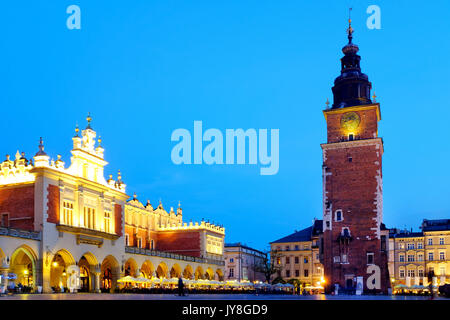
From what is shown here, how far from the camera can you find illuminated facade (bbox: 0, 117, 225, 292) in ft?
145

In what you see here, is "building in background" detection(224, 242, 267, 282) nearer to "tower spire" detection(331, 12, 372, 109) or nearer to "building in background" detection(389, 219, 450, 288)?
"building in background" detection(389, 219, 450, 288)

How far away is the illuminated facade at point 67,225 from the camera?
4406 centimetres

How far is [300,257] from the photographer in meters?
100

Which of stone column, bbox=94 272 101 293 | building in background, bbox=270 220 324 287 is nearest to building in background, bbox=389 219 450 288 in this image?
building in background, bbox=270 220 324 287

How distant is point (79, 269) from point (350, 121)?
33.5 m

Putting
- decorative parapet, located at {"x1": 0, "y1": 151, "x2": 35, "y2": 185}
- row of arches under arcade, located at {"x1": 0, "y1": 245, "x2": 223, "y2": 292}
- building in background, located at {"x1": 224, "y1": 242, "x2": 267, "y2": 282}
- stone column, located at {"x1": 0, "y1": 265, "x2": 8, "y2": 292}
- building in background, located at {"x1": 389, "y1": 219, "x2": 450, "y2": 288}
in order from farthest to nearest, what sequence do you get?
building in background, located at {"x1": 224, "y1": 242, "x2": 267, "y2": 282} → building in background, located at {"x1": 389, "y1": 219, "x2": 450, "y2": 288} → decorative parapet, located at {"x1": 0, "y1": 151, "x2": 35, "y2": 185} → row of arches under arcade, located at {"x1": 0, "y1": 245, "x2": 223, "y2": 292} → stone column, located at {"x1": 0, "y1": 265, "x2": 8, "y2": 292}

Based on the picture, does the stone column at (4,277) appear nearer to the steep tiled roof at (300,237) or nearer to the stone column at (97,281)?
the stone column at (97,281)

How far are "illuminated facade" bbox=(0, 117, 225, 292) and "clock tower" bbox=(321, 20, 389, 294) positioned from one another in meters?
19.2

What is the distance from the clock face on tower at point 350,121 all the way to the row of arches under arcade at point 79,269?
2538 cm

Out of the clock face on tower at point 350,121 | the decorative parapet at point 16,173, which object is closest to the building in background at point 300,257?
the clock face on tower at point 350,121

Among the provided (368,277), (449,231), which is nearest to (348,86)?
(368,277)
